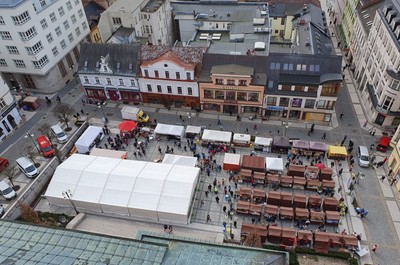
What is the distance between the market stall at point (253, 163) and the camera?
52.2 meters

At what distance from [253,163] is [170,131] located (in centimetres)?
1648

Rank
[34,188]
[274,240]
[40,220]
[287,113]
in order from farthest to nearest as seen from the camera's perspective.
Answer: [287,113] < [34,188] < [40,220] < [274,240]

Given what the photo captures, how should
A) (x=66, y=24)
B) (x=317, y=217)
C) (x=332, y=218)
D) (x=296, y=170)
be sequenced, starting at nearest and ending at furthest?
1. (x=332, y=218)
2. (x=317, y=217)
3. (x=296, y=170)
4. (x=66, y=24)

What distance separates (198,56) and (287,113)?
2084 cm

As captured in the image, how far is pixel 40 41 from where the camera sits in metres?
66.2

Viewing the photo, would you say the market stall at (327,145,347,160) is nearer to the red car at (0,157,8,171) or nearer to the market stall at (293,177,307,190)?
the market stall at (293,177,307,190)

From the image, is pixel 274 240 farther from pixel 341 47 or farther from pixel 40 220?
pixel 341 47

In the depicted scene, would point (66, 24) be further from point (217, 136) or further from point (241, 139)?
point (241, 139)

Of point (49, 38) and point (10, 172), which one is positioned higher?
point (49, 38)

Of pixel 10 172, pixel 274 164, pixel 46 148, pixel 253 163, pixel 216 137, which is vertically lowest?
pixel 274 164

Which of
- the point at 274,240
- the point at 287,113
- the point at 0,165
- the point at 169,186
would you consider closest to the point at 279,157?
the point at 287,113

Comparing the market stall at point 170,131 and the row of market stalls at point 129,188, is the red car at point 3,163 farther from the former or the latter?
the market stall at point 170,131

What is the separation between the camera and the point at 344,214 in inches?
1827

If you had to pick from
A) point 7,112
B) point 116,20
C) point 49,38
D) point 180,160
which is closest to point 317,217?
point 180,160
